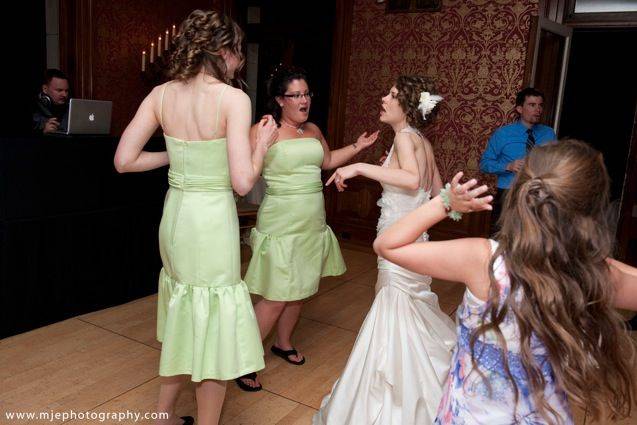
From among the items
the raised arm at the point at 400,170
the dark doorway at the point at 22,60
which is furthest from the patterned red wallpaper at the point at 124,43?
the raised arm at the point at 400,170

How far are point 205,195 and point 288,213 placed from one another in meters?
0.88

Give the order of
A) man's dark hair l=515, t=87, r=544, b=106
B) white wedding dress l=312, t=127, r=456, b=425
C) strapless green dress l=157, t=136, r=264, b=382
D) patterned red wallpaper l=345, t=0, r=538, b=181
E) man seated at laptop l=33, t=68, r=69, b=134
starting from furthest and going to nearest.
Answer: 1. patterned red wallpaper l=345, t=0, r=538, b=181
2. man seated at laptop l=33, t=68, r=69, b=134
3. man's dark hair l=515, t=87, r=544, b=106
4. white wedding dress l=312, t=127, r=456, b=425
5. strapless green dress l=157, t=136, r=264, b=382

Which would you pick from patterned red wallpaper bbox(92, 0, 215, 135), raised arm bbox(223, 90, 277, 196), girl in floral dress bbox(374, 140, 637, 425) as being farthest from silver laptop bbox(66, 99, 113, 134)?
girl in floral dress bbox(374, 140, 637, 425)

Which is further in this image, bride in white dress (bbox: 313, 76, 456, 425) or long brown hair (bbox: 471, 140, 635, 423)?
bride in white dress (bbox: 313, 76, 456, 425)

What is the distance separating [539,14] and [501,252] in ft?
14.4

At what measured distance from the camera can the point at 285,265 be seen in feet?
9.32

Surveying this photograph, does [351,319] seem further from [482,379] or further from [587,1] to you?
[587,1]

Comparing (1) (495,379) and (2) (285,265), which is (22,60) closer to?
(2) (285,265)

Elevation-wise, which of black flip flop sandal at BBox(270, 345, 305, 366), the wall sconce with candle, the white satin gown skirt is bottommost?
black flip flop sandal at BBox(270, 345, 305, 366)

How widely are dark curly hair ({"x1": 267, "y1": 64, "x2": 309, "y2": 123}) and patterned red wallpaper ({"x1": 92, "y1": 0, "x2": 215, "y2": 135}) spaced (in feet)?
9.56

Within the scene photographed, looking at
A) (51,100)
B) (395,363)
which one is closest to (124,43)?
(51,100)

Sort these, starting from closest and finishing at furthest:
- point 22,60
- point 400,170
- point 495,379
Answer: point 495,379 < point 400,170 < point 22,60

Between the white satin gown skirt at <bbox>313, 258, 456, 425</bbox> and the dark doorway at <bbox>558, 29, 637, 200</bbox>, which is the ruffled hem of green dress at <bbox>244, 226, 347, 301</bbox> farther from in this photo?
the dark doorway at <bbox>558, 29, 637, 200</bbox>

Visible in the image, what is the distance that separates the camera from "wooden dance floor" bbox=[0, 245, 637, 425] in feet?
8.45
